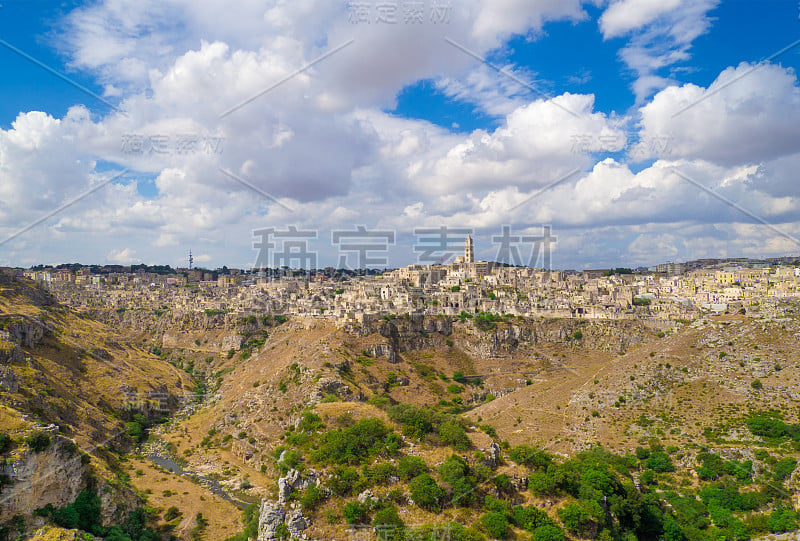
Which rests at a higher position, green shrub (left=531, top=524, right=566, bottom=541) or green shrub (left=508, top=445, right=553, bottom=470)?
green shrub (left=508, top=445, right=553, bottom=470)

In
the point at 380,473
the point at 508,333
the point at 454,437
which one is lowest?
the point at 380,473

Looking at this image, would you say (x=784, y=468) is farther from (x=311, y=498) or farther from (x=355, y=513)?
(x=311, y=498)

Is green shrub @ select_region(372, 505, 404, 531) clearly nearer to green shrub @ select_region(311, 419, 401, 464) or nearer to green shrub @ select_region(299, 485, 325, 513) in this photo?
green shrub @ select_region(299, 485, 325, 513)

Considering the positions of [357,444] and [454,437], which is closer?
[357,444]

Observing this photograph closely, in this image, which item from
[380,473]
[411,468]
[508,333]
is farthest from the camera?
[508,333]

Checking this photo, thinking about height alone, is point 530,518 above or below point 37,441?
below

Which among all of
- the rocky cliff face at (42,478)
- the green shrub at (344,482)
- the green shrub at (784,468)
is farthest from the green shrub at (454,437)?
the rocky cliff face at (42,478)

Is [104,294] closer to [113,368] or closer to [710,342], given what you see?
[113,368]

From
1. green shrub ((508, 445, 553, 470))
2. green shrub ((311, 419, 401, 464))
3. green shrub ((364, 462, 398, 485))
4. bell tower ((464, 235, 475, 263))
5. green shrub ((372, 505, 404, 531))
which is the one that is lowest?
green shrub ((372, 505, 404, 531))

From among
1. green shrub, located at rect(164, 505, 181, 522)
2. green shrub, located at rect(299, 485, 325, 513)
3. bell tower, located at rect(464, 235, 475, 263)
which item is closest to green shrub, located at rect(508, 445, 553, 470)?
green shrub, located at rect(299, 485, 325, 513)

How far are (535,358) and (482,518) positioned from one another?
4802 centimetres

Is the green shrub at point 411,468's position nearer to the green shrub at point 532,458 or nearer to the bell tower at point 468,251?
the green shrub at point 532,458

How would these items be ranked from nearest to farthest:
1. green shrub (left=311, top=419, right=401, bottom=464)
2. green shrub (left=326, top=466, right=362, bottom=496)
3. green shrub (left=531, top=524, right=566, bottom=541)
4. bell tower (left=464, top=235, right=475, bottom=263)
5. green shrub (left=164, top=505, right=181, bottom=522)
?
1. green shrub (left=531, top=524, right=566, bottom=541)
2. green shrub (left=326, top=466, right=362, bottom=496)
3. green shrub (left=311, top=419, right=401, bottom=464)
4. green shrub (left=164, top=505, right=181, bottom=522)
5. bell tower (left=464, top=235, right=475, bottom=263)

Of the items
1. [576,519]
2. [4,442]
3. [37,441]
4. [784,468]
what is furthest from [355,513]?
[784,468]
